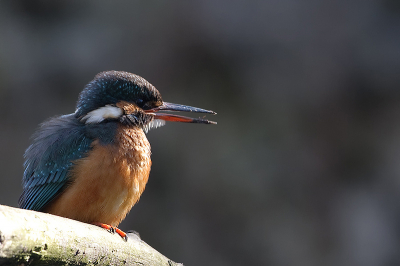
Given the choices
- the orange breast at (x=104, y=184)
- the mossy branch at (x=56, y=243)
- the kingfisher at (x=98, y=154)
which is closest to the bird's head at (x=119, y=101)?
the kingfisher at (x=98, y=154)

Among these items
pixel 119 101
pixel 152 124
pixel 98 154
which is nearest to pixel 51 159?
pixel 98 154

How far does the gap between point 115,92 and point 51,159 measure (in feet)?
1.53

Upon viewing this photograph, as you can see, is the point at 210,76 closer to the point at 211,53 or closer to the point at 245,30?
the point at 211,53

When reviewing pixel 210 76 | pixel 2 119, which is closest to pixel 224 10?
pixel 210 76

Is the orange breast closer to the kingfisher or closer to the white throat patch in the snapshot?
the kingfisher

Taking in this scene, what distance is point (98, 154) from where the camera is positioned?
1.87 metres

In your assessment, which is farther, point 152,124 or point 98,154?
point 152,124

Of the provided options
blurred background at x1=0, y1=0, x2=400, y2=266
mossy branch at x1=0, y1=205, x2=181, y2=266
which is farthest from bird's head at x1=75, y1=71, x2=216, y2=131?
blurred background at x1=0, y1=0, x2=400, y2=266

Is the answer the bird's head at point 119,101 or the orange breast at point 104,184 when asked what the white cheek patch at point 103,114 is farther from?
the orange breast at point 104,184

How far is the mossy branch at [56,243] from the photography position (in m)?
1.06

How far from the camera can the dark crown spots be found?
2.09 meters

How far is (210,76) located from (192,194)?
1.30 meters

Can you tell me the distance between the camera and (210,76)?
4383 millimetres

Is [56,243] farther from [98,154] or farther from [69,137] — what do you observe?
[69,137]
